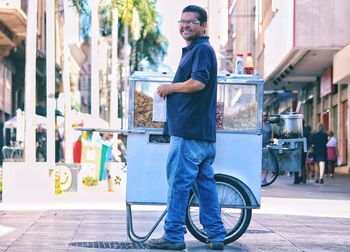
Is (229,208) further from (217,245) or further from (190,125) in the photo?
(190,125)

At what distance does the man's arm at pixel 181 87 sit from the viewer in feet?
25.4

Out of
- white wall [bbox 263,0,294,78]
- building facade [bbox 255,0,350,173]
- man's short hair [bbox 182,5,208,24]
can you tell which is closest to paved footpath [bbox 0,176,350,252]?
man's short hair [bbox 182,5,208,24]

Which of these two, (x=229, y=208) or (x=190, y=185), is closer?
(x=190, y=185)

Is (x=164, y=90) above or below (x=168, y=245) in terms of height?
above

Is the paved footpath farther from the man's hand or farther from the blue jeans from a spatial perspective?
the man's hand

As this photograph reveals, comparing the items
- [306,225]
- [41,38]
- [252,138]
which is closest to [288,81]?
[41,38]

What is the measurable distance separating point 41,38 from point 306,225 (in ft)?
129

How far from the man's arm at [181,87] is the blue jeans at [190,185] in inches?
15.8

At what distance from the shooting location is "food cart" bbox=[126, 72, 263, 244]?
8.39 m

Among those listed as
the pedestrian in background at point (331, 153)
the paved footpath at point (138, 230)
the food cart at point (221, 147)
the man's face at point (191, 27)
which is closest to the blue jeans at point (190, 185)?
the paved footpath at point (138, 230)

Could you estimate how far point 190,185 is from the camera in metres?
7.90

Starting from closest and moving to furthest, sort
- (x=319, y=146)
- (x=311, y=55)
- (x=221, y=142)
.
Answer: (x=221, y=142) → (x=319, y=146) → (x=311, y=55)

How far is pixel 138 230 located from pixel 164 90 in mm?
2687

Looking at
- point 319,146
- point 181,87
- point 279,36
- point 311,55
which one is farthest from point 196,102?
point 279,36
